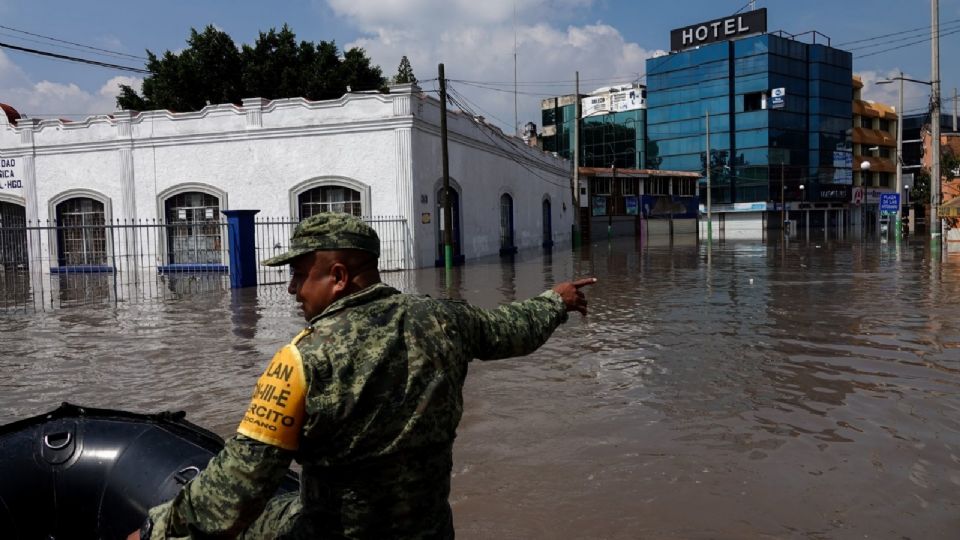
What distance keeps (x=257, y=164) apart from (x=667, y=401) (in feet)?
59.7

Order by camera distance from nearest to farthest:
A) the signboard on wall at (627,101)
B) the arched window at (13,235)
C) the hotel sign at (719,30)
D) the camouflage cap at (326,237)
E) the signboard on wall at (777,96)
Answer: the camouflage cap at (326,237) < the arched window at (13,235) < the signboard on wall at (777,96) < the hotel sign at (719,30) < the signboard on wall at (627,101)

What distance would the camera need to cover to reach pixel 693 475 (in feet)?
14.4

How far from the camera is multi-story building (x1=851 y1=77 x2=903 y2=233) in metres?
63.6

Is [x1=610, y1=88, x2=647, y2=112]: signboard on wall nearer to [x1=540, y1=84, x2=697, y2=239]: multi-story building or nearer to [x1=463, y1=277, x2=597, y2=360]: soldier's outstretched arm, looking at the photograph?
[x1=540, y1=84, x2=697, y2=239]: multi-story building

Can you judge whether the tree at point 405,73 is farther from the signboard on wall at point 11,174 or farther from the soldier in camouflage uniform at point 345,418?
the soldier in camouflage uniform at point 345,418

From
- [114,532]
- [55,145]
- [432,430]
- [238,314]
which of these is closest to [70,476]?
[114,532]

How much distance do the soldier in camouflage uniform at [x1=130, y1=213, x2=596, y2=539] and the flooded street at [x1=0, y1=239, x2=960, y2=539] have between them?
6.03 ft

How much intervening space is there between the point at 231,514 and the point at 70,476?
1.30 m

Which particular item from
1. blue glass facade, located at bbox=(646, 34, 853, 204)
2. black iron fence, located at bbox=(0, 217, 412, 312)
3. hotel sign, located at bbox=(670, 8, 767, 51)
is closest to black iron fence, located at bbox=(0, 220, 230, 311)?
black iron fence, located at bbox=(0, 217, 412, 312)

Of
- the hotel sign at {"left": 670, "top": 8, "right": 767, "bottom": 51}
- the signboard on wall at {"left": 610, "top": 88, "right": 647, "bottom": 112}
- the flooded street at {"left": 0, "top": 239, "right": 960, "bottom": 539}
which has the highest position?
the hotel sign at {"left": 670, "top": 8, "right": 767, "bottom": 51}

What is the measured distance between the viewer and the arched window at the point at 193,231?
73.4 feet

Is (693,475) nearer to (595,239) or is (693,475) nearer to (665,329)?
(665,329)

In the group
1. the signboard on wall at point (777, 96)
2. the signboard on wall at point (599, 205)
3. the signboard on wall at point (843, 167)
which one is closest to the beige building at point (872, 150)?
the signboard on wall at point (843, 167)

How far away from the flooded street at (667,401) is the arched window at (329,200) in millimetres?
8627
